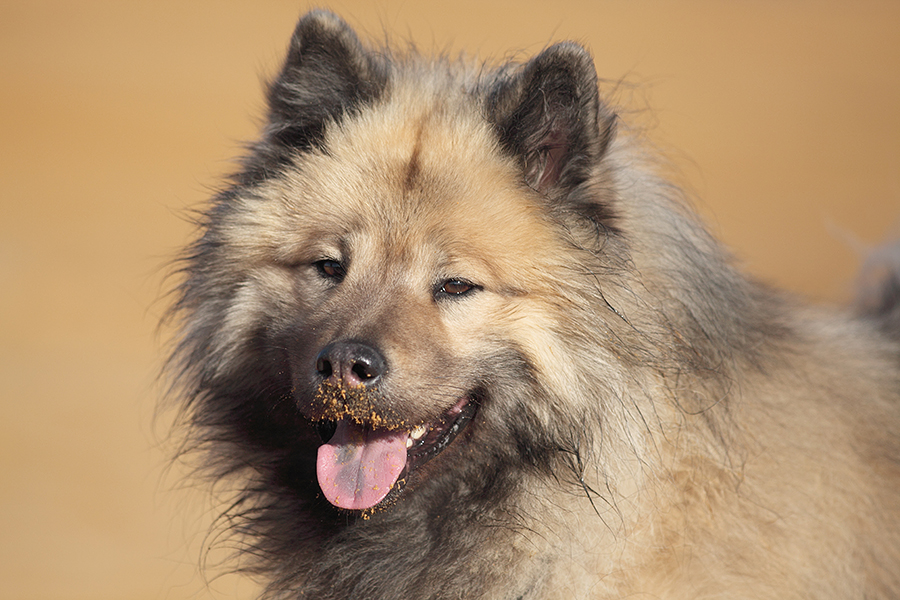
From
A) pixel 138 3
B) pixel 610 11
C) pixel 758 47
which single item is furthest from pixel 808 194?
pixel 138 3

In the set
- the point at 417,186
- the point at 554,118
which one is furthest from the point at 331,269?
the point at 554,118

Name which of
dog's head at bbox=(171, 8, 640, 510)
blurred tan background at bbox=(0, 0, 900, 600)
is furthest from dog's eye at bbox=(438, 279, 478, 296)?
blurred tan background at bbox=(0, 0, 900, 600)

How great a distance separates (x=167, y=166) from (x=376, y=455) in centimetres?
1120

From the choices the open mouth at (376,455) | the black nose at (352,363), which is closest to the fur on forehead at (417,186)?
the black nose at (352,363)

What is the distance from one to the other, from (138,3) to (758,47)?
50.4 ft

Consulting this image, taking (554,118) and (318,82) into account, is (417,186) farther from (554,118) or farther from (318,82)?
(318,82)

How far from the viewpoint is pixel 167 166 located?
496 inches

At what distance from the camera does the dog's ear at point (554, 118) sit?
2.37 meters

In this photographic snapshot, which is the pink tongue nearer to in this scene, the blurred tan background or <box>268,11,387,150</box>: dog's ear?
<box>268,11,387,150</box>: dog's ear

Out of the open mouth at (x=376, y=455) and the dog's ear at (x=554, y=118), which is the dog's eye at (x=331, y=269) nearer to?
the open mouth at (x=376, y=455)

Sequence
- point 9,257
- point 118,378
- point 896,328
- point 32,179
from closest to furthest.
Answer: point 896,328
point 118,378
point 9,257
point 32,179

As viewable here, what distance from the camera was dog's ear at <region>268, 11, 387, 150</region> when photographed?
2.75m

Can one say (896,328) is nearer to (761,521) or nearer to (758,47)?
(761,521)

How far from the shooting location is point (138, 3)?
20484 mm
